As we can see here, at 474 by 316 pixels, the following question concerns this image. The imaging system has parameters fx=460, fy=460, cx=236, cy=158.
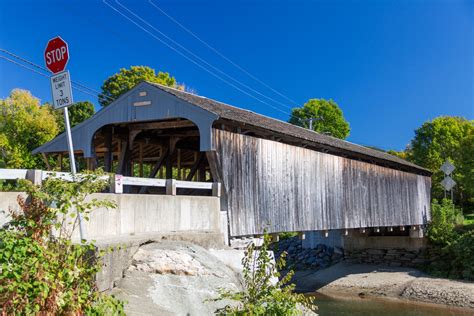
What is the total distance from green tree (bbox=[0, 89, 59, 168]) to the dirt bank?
1425cm

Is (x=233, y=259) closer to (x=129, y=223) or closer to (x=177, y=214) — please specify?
(x=177, y=214)

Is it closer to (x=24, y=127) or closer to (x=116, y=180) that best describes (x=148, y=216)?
(x=116, y=180)

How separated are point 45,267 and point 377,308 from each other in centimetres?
1521

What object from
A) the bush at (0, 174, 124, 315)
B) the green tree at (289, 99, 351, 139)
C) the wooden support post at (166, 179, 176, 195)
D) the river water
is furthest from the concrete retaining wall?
the green tree at (289, 99, 351, 139)

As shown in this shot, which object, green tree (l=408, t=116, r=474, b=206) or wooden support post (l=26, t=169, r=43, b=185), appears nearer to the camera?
wooden support post (l=26, t=169, r=43, b=185)

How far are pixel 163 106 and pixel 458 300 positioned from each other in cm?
1371

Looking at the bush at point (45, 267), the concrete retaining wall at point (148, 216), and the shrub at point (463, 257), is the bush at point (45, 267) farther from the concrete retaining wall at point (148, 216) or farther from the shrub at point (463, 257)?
the shrub at point (463, 257)

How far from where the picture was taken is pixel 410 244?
2175cm

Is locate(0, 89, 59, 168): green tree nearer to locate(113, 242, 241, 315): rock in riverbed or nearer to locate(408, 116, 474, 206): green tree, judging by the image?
locate(113, 242, 241, 315): rock in riverbed

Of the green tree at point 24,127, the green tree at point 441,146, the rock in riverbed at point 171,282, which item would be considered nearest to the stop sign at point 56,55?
the rock in riverbed at point 171,282

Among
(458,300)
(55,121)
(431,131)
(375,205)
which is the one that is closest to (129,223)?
(375,205)

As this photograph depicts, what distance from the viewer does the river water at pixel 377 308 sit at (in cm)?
1576

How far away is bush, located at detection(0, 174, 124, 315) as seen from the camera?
3488 millimetres

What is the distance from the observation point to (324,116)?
37.2 metres
